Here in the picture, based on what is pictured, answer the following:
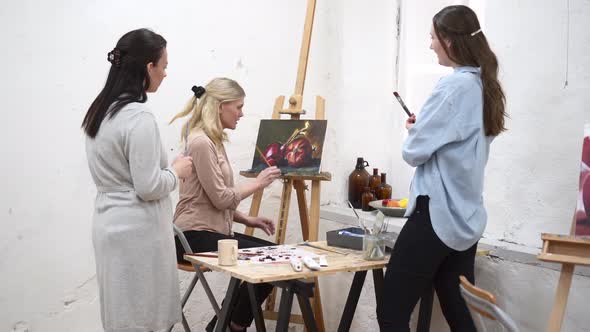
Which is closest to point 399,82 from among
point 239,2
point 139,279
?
point 239,2

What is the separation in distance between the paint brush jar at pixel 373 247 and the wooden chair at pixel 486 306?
984 mm

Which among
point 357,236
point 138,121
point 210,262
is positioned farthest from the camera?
point 357,236

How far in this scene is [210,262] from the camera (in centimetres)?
260

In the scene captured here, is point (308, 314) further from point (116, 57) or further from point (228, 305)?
point (116, 57)

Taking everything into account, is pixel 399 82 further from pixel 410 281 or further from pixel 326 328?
pixel 410 281

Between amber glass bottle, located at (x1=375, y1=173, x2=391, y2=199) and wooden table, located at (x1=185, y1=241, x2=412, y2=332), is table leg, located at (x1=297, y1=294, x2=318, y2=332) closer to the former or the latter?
wooden table, located at (x1=185, y1=241, x2=412, y2=332)

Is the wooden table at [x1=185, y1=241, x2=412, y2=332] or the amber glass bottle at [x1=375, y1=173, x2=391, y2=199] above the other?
the amber glass bottle at [x1=375, y1=173, x2=391, y2=199]

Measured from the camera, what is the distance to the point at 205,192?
3.35 metres

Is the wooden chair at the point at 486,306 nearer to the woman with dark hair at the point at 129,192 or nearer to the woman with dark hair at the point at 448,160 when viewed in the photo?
the woman with dark hair at the point at 448,160

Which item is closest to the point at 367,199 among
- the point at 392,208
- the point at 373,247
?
the point at 392,208

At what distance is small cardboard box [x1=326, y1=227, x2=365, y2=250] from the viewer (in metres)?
2.92

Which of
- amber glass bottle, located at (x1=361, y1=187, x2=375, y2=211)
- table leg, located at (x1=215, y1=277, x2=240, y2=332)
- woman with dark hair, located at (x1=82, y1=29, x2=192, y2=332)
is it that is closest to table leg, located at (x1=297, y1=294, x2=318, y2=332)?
table leg, located at (x1=215, y1=277, x2=240, y2=332)

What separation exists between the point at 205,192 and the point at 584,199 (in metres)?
1.75

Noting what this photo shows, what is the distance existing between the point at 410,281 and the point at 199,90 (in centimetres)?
159
